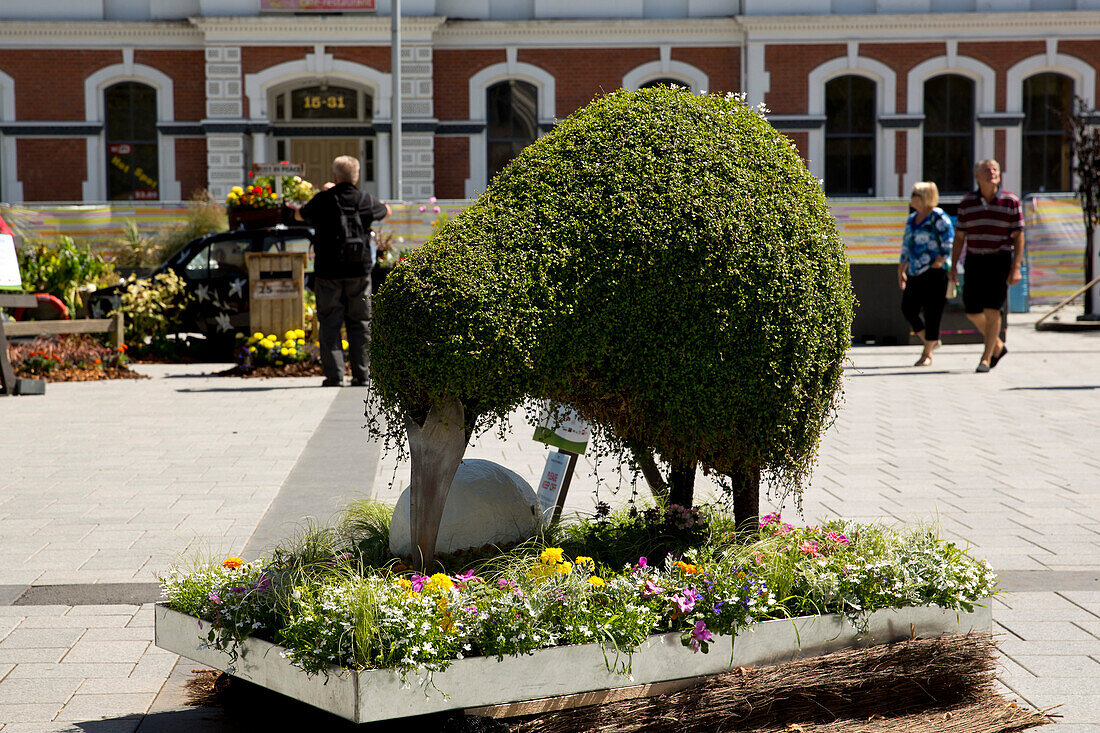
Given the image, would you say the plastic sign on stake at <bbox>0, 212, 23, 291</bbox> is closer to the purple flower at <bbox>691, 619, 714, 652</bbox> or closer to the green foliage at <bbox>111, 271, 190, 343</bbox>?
the green foliage at <bbox>111, 271, 190, 343</bbox>

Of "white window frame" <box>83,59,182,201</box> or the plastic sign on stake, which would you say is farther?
"white window frame" <box>83,59,182,201</box>

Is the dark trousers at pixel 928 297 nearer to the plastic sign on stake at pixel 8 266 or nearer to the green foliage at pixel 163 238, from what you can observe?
the plastic sign on stake at pixel 8 266

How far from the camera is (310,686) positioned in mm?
2717

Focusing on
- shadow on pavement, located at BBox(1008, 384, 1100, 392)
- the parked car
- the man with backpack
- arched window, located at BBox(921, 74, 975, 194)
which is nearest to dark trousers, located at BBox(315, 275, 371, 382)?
the man with backpack

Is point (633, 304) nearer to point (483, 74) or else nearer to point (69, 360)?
point (69, 360)

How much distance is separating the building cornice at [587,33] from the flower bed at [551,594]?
24015 millimetres

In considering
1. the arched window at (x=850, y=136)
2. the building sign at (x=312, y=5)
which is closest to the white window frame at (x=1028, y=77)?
the arched window at (x=850, y=136)

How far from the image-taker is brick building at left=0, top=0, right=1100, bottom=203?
84.4 ft

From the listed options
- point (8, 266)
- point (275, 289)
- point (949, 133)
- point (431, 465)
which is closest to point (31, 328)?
point (8, 266)

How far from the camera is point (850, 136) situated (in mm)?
27094

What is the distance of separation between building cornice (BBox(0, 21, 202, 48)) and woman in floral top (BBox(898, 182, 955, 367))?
19184 millimetres

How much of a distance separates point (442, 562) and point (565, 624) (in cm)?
58

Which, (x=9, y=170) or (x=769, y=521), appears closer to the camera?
(x=769, y=521)

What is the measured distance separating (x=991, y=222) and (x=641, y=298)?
30.3ft
